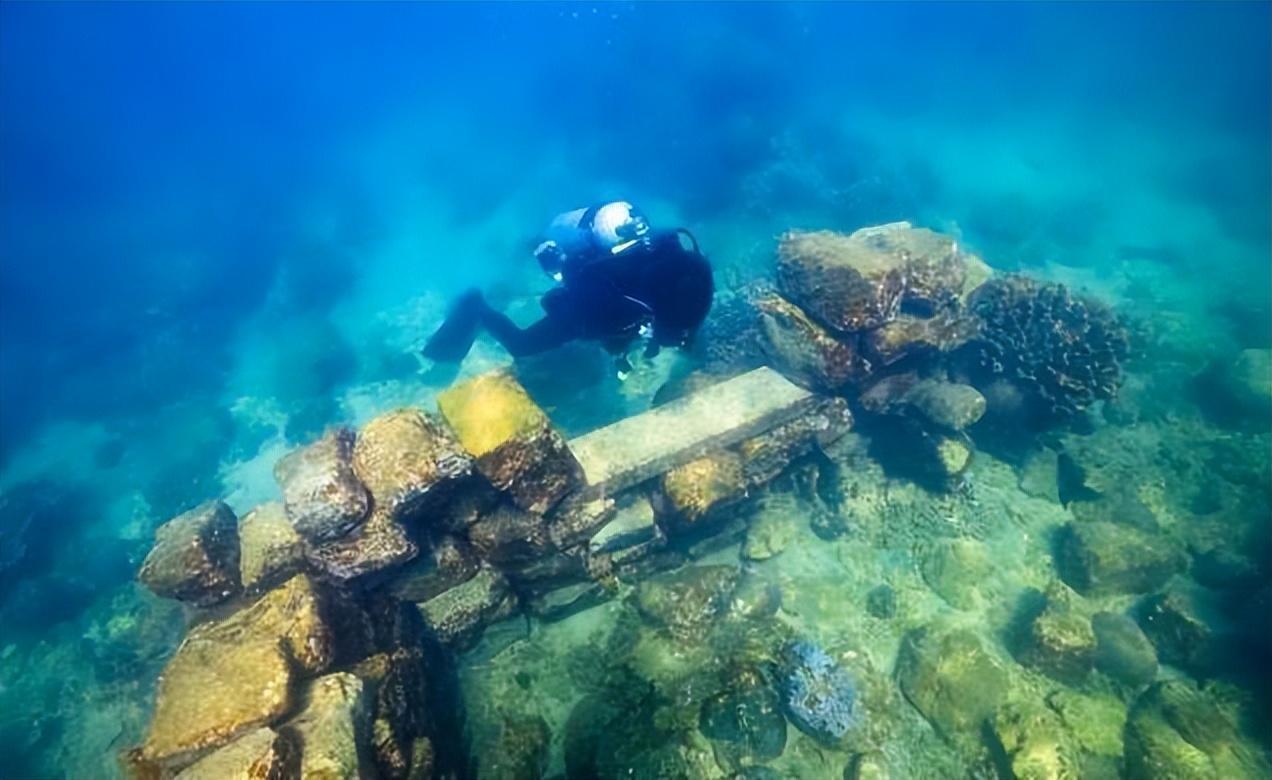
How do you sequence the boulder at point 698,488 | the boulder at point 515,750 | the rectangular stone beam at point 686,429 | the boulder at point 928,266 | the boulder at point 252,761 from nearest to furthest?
the boulder at point 252,761 < the boulder at point 515,750 < the rectangular stone beam at point 686,429 < the boulder at point 698,488 < the boulder at point 928,266

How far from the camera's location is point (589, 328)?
6379 mm

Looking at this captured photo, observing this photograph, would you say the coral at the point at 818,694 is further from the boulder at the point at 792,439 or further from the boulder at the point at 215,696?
the boulder at the point at 215,696

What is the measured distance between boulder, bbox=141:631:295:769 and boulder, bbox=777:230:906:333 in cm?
536

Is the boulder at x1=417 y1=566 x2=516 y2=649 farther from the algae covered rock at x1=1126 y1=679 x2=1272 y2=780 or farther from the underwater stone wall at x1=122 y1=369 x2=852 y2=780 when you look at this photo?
the algae covered rock at x1=1126 y1=679 x2=1272 y2=780

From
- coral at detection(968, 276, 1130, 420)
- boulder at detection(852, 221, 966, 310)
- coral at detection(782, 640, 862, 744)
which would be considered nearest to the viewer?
coral at detection(782, 640, 862, 744)

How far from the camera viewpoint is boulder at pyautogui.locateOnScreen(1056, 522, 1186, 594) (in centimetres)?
618

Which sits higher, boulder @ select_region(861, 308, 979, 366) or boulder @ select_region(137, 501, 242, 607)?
boulder @ select_region(861, 308, 979, 366)

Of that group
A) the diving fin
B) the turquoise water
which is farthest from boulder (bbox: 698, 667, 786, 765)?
the diving fin

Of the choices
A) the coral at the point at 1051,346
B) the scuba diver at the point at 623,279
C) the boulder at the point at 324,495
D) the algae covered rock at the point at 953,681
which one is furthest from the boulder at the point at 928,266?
the boulder at the point at 324,495

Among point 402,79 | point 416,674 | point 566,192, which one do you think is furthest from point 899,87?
point 402,79

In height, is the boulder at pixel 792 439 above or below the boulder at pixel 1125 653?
above

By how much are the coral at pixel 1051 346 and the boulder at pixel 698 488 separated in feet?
11.4

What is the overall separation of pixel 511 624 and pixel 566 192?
20403mm

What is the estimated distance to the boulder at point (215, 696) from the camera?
357 cm
